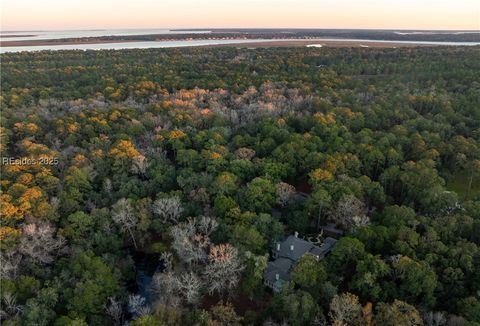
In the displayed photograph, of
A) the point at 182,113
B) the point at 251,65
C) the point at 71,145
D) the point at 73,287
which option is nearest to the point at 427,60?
the point at 251,65

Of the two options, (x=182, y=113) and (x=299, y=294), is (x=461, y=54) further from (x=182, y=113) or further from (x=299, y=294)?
(x=299, y=294)

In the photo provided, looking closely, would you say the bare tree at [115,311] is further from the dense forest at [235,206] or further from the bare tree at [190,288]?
the bare tree at [190,288]

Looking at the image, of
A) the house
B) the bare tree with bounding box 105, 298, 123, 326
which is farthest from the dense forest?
the house

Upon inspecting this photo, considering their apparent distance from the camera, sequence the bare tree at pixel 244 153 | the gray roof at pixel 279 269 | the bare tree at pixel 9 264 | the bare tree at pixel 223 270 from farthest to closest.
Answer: the bare tree at pixel 244 153 → the gray roof at pixel 279 269 → the bare tree at pixel 9 264 → the bare tree at pixel 223 270

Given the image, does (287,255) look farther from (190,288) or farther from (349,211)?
(190,288)

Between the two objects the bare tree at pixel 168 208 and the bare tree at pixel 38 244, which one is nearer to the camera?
the bare tree at pixel 38 244

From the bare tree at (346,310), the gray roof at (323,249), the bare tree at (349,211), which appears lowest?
the gray roof at (323,249)

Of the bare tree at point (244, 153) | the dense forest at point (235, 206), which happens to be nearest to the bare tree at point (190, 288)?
the dense forest at point (235, 206)
